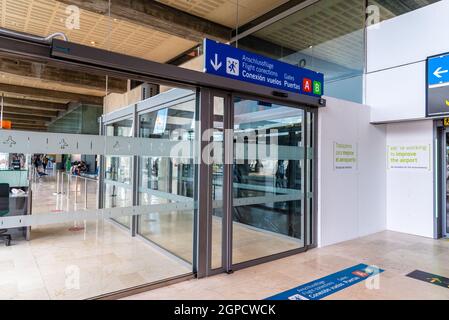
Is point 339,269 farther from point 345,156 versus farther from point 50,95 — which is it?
point 50,95

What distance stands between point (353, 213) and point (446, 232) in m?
1.99

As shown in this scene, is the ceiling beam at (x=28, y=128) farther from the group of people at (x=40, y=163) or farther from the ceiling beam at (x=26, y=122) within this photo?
the group of people at (x=40, y=163)

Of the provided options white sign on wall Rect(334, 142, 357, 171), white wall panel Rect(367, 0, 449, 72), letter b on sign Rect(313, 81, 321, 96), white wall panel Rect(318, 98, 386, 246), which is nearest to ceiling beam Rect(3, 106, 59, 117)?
letter b on sign Rect(313, 81, 321, 96)

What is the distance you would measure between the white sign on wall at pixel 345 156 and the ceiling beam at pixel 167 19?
2.90m

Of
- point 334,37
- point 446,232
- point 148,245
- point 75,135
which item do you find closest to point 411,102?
point 334,37

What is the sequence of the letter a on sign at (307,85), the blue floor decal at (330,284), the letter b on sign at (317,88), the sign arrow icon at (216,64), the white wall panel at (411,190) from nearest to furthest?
the blue floor decal at (330,284) → the sign arrow icon at (216,64) → the letter a on sign at (307,85) → the letter b on sign at (317,88) → the white wall panel at (411,190)

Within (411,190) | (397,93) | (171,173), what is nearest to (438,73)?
(397,93)

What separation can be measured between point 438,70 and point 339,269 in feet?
13.1

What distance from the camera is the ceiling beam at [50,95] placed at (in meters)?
2.94

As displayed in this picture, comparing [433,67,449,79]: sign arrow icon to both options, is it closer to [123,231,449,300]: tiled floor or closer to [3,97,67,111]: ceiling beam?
[123,231,449,300]: tiled floor

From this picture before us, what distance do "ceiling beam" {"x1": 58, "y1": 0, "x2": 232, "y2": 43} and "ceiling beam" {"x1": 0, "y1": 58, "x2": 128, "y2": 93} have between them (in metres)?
2.14

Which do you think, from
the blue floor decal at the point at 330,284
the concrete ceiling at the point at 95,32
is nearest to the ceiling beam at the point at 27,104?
the concrete ceiling at the point at 95,32

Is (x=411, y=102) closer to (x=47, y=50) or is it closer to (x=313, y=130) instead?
(x=313, y=130)

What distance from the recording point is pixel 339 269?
4.07 meters
